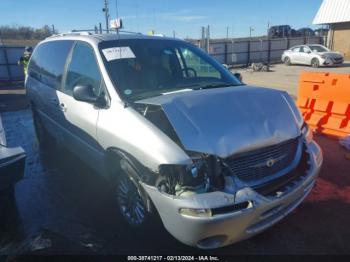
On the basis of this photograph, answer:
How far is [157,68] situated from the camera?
13.2 ft

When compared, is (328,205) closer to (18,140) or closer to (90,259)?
(90,259)

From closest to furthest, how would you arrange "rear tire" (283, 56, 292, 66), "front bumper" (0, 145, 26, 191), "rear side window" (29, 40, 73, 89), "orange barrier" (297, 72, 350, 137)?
"front bumper" (0, 145, 26, 191)
"rear side window" (29, 40, 73, 89)
"orange barrier" (297, 72, 350, 137)
"rear tire" (283, 56, 292, 66)

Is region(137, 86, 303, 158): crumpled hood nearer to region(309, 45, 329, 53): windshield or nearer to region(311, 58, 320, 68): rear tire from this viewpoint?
region(311, 58, 320, 68): rear tire

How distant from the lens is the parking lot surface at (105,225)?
3197mm

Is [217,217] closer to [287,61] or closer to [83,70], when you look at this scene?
[83,70]

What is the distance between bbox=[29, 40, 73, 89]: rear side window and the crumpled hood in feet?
6.70

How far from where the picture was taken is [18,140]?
6.93 m

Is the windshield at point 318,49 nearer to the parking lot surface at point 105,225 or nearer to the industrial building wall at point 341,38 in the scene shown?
the industrial building wall at point 341,38

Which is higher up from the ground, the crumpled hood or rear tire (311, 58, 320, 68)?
the crumpled hood

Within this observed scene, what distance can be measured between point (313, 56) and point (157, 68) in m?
22.2

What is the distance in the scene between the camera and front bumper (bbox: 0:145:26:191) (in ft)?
10.9

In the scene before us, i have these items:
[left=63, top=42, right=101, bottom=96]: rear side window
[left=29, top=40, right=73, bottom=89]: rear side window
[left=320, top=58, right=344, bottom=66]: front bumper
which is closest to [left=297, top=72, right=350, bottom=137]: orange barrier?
[left=63, top=42, right=101, bottom=96]: rear side window

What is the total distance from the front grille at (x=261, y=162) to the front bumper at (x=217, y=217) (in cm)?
19

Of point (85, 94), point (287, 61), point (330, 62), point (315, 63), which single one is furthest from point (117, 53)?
point (287, 61)
